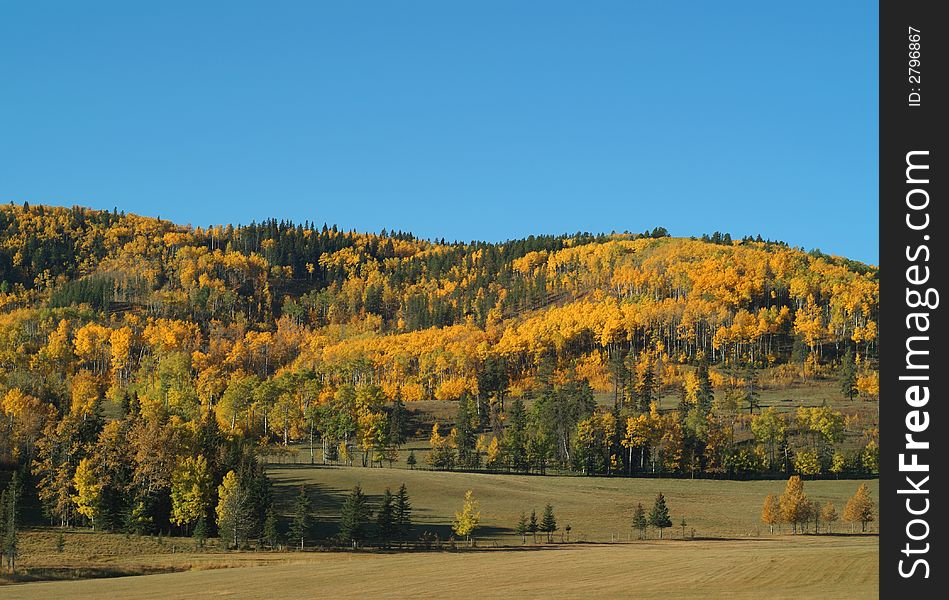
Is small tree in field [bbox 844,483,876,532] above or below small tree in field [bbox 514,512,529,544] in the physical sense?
above

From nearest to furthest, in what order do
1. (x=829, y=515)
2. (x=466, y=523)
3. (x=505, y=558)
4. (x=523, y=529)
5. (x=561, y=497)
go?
(x=505, y=558), (x=466, y=523), (x=523, y=529), (x=829, y=515), (x=561, y=497)

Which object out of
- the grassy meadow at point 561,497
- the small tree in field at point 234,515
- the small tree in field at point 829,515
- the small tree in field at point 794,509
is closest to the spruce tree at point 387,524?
the grassy meadow at point 561,497

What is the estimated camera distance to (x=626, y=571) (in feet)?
222

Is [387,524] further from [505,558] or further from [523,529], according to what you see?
[505,558]

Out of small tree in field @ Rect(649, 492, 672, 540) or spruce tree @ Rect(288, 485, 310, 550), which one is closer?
Answer: spruce tree @ Rect(288, 485, 310, 550)

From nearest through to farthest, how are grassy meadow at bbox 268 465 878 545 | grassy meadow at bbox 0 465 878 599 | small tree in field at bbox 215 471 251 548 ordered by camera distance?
1. grassy meadow at bbox 0 465 878 599
2. small tree in field at bbox 215 471 251 548
3. grassy meadow at bbox 268 465 878 545

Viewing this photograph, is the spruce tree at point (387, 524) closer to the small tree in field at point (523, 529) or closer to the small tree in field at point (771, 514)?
the small tree in field at point (523, 529)

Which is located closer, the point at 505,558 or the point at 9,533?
the point at 9,533

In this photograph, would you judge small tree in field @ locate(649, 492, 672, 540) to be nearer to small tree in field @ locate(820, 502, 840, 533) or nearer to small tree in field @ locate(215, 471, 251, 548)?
small tree in field @ locate(820, 502, 840, 533)

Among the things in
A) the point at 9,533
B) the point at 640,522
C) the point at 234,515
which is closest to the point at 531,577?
the point at 234,515

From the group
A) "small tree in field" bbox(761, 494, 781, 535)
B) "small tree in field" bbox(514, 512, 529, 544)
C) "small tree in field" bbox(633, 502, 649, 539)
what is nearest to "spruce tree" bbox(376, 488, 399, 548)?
"small tree in field" bbox(514, 512, 529, 544)
